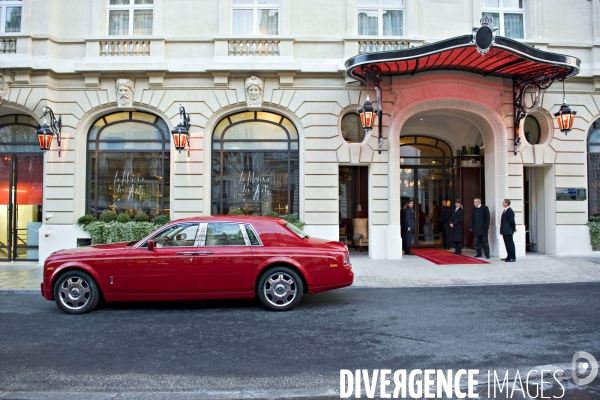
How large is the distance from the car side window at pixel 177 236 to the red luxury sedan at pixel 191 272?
0.06 feet

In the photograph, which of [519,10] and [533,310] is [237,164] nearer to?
[533,310]

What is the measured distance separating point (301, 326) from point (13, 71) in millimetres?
12110

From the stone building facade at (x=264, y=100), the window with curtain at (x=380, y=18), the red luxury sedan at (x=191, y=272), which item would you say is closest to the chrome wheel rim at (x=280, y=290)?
the red luxury sedan at (x=191, y=272)

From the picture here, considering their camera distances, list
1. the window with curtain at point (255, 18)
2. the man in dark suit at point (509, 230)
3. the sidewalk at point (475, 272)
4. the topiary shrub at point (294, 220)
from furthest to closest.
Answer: the window with curtain at point (255, 18), the topiary shrub at point (294, 220), the man in dark suit at point (509, 230), the sidewalk at point (475, 272)

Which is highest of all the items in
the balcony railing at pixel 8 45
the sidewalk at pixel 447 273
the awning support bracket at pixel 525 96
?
the balcony railing at pixel 8 45

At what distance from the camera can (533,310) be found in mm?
7227

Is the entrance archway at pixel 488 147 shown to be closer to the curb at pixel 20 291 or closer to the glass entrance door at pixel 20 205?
the curb at pixel 20 291

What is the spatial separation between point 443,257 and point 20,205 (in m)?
13.2

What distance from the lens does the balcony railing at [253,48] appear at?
536 inches

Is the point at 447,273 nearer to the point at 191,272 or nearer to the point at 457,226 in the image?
the point at 457,226

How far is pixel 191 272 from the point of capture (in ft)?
23.3

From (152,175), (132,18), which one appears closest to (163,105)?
(152,175)

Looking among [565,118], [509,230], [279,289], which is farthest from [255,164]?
[565,118]

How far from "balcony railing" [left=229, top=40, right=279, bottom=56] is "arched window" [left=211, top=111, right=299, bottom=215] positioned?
1.79 m
